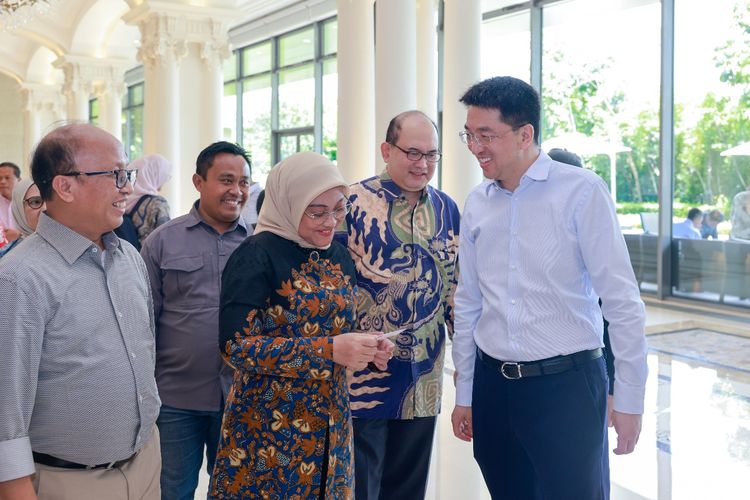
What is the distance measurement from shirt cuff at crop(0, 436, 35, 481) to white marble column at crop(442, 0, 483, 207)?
20.9ft

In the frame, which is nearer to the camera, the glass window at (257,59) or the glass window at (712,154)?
the glass window at (712,154)

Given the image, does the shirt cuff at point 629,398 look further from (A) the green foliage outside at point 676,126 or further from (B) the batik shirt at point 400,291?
(A) the green foliage outside at point 676,126

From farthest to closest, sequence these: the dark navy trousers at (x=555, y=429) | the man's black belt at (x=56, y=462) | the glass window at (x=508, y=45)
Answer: the glass window at (x=508, y=45) → the dark navy trousers at (x=555, y=429) → the man's black belt at (x=56, y=462)

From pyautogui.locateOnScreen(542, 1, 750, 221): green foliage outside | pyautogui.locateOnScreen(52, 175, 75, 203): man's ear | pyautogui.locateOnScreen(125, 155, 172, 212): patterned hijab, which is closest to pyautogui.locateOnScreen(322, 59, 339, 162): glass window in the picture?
pyautogui.locateOnScreen(542, 1, 750, 221): green foliage outside

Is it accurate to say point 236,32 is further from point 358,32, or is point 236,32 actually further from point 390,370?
point 390,370

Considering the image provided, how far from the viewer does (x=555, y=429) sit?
2230 millimetres

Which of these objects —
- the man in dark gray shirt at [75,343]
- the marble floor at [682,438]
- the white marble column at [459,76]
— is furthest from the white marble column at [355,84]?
the man in dark gray shirt at [75,343]

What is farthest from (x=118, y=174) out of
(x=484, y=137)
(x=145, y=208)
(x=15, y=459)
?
(x=145, y=208)

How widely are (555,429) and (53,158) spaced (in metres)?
1.49

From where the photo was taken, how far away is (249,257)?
209cm

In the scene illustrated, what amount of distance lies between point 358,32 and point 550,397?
Answer: 6.60 metres

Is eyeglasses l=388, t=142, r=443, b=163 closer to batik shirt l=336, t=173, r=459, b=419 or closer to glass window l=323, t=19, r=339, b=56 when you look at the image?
batik shirt l=336, t=173, r=459, b=419

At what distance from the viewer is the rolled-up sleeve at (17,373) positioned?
158cm

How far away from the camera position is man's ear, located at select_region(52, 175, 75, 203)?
176 cm
